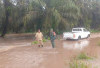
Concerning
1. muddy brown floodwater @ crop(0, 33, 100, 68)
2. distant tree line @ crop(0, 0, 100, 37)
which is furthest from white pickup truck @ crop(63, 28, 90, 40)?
muddy brown floodwater @ crop(0, 33, 100, 68)

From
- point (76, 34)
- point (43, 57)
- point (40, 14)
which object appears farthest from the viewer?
point (40, 14)

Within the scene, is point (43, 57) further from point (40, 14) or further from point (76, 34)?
point (40, 14)

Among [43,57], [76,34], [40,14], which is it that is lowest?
[43,57]

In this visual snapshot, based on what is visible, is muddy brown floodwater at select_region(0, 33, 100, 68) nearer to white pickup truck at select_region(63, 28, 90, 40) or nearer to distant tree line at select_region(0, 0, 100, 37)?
white pickup truck at select_region(63, 28, 90, 40)

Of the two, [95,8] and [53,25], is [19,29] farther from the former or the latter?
[95,8]

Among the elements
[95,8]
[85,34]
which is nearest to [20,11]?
[85,34]

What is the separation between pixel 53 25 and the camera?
73.2 feet

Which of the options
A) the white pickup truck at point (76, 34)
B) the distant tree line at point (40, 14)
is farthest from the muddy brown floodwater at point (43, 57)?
the distant tree line at point (40, 14)

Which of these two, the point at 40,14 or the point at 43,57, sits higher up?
the point at 40,14

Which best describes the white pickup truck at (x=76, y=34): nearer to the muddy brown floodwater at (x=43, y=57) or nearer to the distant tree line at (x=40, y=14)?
the distant tree line at (x=40, y=14)

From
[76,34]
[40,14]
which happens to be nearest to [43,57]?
[76,34]

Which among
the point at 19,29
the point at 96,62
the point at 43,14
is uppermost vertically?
the point at 43,14

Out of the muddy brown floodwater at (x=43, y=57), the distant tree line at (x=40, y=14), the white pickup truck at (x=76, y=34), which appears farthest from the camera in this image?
the distant tree line at (x=40, y=14)

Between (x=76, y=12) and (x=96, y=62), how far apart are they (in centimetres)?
1490
